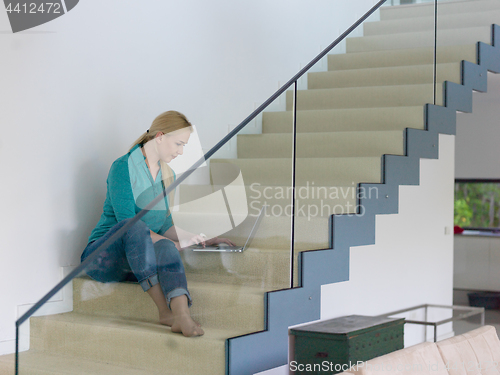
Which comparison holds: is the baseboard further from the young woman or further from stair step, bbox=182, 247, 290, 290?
stair step, bbox=182, 247, 290, 290

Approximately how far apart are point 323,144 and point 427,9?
1.65 meters

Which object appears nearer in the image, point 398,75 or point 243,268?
point 243,268

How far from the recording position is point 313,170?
2.95 metres

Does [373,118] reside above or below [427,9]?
below

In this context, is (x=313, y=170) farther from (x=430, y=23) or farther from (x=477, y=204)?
(x=477, y=204)

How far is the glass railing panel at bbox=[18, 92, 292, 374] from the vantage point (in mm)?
2090

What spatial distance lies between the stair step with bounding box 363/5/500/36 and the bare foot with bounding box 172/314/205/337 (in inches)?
98.8

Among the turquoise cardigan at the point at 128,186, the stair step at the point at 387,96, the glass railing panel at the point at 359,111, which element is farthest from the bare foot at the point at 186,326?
the stair step at the point at 387,96

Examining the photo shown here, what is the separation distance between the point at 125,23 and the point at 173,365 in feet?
7.23

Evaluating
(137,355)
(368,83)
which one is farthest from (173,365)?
(368,83)

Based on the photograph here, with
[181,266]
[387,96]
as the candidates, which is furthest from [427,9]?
[181,266]

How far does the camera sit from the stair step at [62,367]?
1965 millimetres

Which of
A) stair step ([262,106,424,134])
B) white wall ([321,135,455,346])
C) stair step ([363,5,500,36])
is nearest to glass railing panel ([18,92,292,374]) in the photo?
stair step ([262,106,424,134])

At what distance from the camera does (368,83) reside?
4.29 metres
